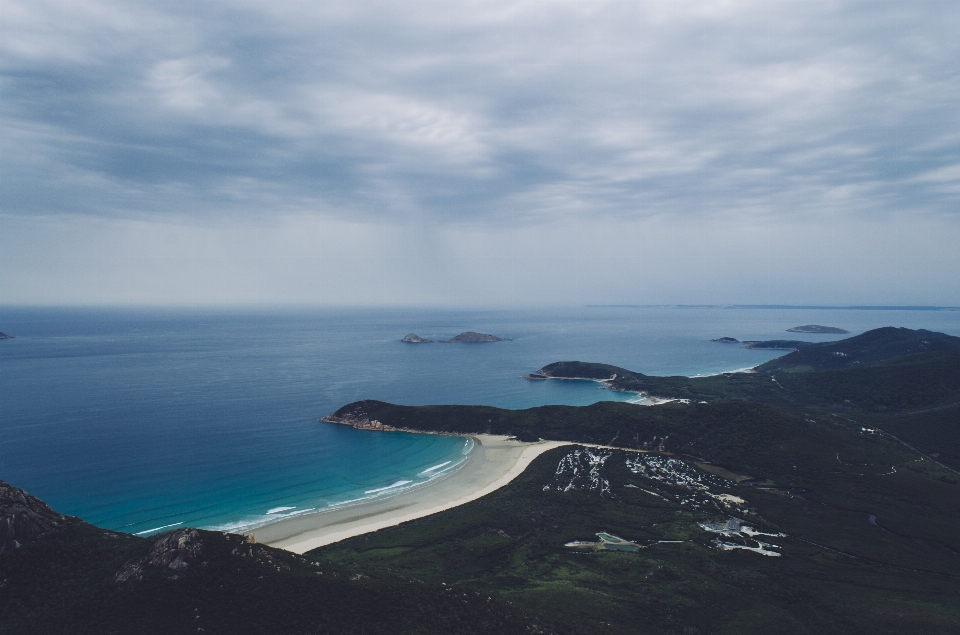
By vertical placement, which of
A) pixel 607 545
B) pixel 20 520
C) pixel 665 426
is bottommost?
pixel 607 545

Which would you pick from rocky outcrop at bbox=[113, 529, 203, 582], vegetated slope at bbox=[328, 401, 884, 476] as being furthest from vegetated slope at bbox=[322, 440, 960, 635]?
rocky outcrop at bbox=[113, 529, 203, 582]

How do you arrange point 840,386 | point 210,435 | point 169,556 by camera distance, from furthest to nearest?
point 840,386
point 210,435
point 169,556

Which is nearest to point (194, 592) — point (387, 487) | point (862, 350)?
point (387, 487)

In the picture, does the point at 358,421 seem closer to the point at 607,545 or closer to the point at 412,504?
the point at 412,504

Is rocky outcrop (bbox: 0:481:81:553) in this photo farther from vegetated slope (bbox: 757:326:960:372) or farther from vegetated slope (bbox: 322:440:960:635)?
vegetated slope (bbox: 757:326:960:372)

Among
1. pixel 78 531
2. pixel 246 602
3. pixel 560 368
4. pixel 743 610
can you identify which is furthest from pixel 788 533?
pixel 560 368

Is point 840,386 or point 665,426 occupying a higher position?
point 840,386

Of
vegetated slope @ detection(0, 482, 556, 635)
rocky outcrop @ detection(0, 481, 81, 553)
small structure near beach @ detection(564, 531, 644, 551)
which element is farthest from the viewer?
small structure near beach @ detection(564, 531, 644, 551)
